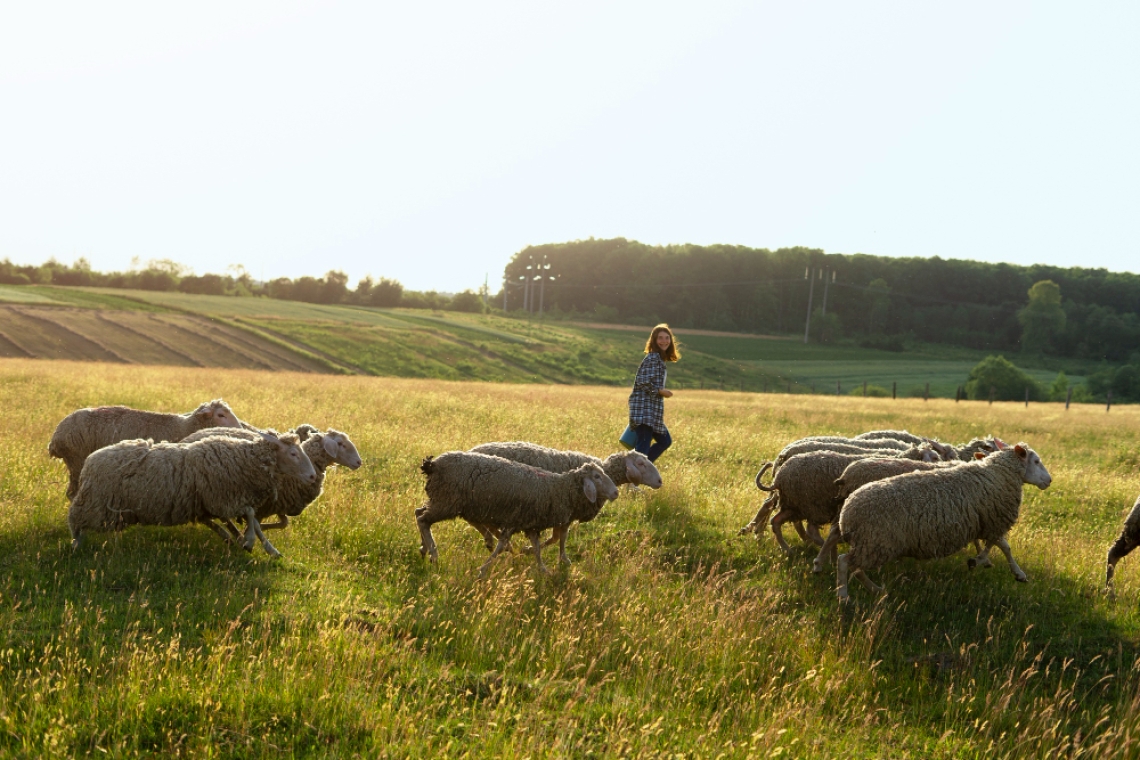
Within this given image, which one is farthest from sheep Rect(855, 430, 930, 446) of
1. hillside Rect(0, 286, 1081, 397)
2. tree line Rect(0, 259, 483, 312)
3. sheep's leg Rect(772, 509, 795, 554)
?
tree line Rect(0, 259, 483, 312)

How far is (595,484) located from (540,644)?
273 centimetres

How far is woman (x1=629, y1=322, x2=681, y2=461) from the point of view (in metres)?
11.8

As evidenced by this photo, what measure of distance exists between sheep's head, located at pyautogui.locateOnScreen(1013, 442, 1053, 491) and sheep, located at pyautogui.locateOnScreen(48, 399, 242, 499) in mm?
9906

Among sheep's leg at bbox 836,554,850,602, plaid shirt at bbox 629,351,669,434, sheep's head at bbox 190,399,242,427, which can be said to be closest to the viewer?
sheep's leg at bbox 836,554,850,602

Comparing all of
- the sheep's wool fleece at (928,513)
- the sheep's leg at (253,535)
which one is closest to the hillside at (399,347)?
the sheep's leg at (253,535)

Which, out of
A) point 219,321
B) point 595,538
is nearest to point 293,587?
point 595,538

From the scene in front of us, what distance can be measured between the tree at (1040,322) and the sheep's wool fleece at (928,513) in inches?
4598

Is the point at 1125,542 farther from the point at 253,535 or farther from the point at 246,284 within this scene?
the point at 246,284

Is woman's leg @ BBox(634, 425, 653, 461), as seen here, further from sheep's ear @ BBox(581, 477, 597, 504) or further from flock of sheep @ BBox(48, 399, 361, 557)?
flock of sheep @ BBox(48, 399, 361, 557)

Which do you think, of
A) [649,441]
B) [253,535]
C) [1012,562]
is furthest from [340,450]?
[1012,562]

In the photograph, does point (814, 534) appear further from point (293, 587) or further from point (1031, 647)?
point (293, 587)

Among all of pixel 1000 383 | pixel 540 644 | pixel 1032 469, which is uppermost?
pixel 1032 469

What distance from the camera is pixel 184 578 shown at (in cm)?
716

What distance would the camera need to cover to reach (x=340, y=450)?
369 inches
